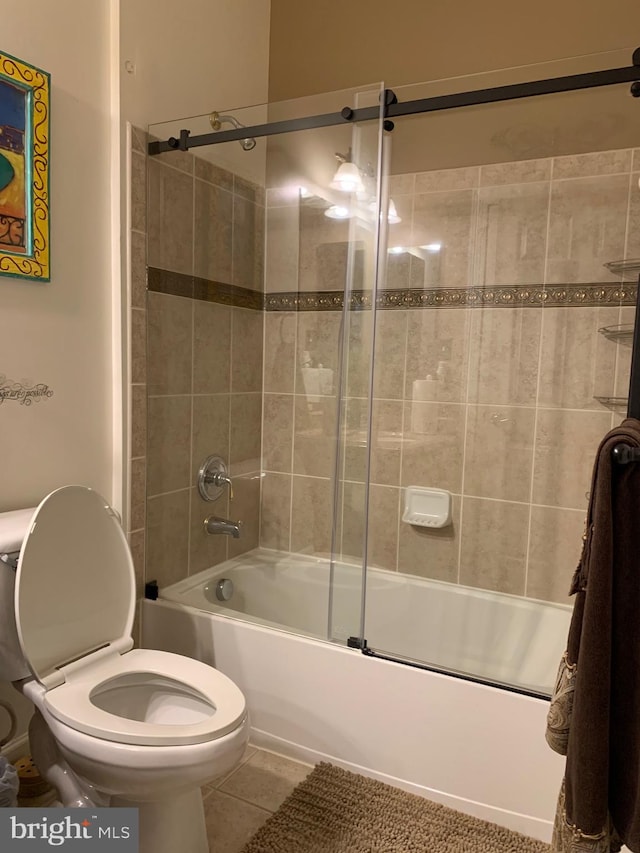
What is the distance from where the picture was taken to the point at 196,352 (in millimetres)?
2455

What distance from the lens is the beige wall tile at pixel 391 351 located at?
2578mm

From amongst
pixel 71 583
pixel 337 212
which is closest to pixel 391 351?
pixel 337 212

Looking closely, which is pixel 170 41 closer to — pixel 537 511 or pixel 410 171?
pixel 410 171

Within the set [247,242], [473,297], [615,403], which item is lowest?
[615,403]

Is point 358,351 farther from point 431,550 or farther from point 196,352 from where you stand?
point 431,550

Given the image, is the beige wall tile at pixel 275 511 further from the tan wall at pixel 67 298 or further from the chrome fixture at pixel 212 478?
the tan wall at pixel 67 298

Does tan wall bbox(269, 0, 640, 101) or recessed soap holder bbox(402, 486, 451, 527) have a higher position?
tan wall bbox(269, 0, 640, 101)

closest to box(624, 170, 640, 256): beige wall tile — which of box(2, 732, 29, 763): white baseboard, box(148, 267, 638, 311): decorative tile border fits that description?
box(148, 267, 638, 311): decorative tile border

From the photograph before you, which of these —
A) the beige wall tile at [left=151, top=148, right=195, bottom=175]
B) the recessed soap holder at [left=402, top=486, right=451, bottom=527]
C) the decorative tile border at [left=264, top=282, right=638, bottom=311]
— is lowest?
the recessed soap holder at [left=402, top=486, right=451, bottom=527]

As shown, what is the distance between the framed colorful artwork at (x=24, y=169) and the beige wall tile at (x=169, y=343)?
49 cm

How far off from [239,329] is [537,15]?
157cm

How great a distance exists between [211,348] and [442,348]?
2.93ft

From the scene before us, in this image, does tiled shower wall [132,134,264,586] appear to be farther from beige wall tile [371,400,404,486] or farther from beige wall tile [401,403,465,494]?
beige wall tile [401,403,465,494]

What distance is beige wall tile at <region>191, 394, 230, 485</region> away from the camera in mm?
2482
